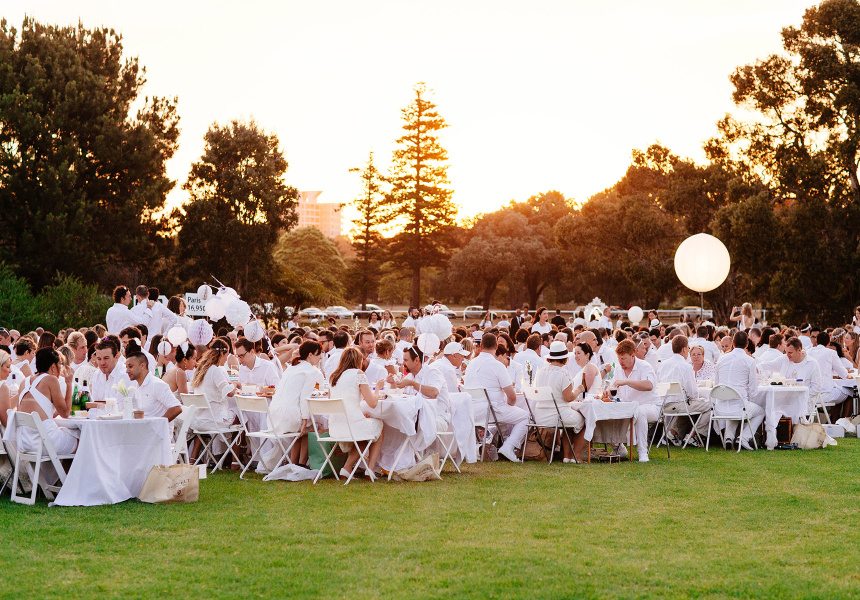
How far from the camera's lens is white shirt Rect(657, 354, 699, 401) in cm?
1052

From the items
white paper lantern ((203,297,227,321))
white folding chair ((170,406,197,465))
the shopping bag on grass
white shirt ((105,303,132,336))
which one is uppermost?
white paper lantern ((203,297,227,321))

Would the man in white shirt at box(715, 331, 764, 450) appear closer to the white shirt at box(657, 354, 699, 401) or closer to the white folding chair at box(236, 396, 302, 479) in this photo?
the white shirt at box(657, 354, 699, 401)

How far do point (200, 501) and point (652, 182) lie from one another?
34.1 metres

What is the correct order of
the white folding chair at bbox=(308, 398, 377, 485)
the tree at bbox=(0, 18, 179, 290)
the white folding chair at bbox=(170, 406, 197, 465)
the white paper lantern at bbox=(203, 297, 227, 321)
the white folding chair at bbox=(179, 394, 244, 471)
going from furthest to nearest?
the tree at bbox=(0, 18, 179, 290)
the white paper lantern at bbox=(203, 297, 227, 321)
the white folding chair at bbox=(179, 394, 244, 471)
the white folding chair at bbox=(308, 398, 377, 485)
the white folding chair at bbox=(170, 406, 197, 465)

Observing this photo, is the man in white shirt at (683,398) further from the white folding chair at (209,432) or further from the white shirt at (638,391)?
the white folding chair at (209,432)

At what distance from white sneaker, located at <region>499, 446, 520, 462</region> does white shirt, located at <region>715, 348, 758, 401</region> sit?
2950mm

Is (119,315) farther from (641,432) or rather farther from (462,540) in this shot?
(462,540)

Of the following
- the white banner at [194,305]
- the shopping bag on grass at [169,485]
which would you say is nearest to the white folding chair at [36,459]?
the shopping bag on grass at [169,485]

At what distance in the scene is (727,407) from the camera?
1072 cm

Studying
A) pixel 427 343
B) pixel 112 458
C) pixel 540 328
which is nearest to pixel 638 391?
pixel 427 343

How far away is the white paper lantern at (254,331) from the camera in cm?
1223

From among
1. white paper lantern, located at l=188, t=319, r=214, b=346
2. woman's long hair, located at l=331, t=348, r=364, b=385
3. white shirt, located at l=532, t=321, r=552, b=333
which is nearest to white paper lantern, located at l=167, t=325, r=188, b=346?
white paper lantern, located at l=188, t=319, r=214, b=346

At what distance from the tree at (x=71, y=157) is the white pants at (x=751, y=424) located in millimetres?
23014

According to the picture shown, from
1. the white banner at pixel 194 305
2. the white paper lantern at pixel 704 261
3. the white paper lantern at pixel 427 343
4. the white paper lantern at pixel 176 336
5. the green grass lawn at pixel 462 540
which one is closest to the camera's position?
the green grass lawn at pixel 462 540
